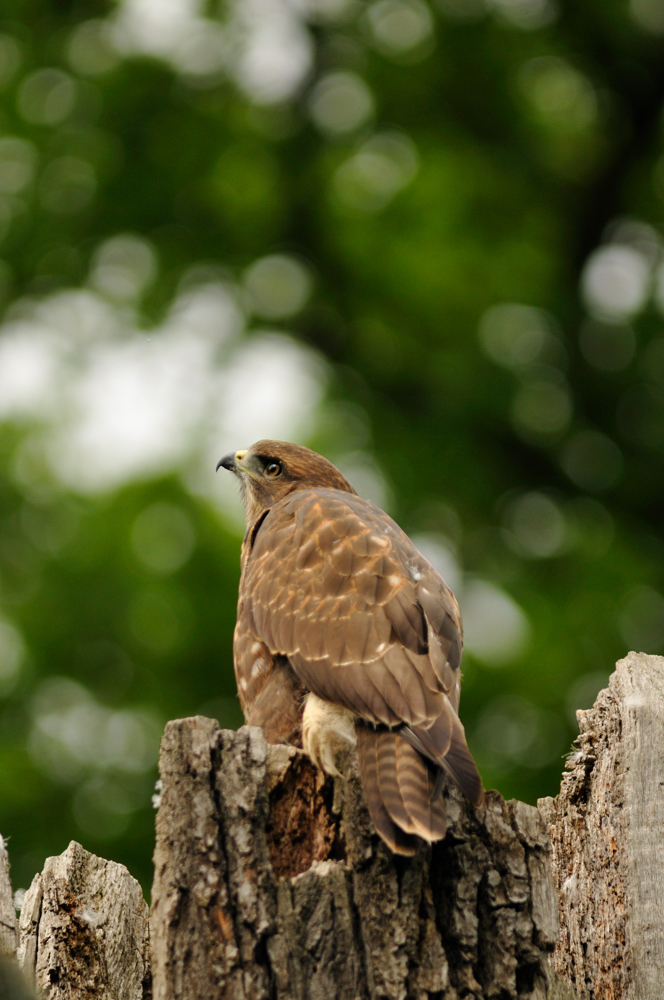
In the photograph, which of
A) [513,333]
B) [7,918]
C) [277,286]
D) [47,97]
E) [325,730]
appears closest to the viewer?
[7,918]

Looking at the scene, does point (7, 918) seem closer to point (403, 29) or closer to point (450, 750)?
point (450, 750)

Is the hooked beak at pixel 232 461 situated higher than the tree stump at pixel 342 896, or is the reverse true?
the hooked beak at pixel 232 461

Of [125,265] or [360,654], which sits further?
[125,265]

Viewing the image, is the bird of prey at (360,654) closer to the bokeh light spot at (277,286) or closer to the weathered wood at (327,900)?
the weathered wood at (327,900)

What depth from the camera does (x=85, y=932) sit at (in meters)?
3.46

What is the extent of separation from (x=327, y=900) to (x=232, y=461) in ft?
10.5

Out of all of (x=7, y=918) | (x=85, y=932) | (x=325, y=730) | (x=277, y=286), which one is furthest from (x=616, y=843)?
(x=277, y=286)

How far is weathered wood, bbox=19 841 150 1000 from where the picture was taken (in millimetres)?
3369

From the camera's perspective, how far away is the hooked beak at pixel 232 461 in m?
5.86

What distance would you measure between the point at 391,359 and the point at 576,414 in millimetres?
1922

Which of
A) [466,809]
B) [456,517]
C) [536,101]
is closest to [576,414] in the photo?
[456,517]

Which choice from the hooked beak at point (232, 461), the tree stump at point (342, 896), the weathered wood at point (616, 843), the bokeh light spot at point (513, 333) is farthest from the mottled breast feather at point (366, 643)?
the bokeh light spot at point (513, 333)

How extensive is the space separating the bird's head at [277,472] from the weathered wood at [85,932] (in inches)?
95.3

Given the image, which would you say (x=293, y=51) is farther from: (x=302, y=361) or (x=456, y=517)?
(x=456, y=517)
